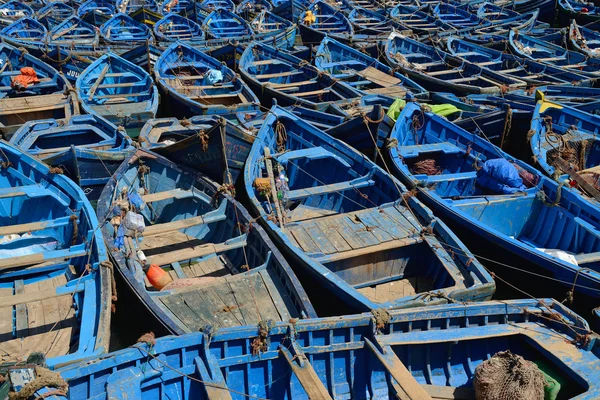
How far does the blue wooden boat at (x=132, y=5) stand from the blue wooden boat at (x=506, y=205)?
1765 cm

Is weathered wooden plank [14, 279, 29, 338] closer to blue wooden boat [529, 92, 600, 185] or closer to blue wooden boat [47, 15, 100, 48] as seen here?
blue wooden boat [529, 92, 600, 185]

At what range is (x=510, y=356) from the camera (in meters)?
6.45

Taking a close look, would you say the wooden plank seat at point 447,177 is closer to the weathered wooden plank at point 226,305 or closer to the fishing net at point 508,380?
the weathered wooden plank at point 226,305

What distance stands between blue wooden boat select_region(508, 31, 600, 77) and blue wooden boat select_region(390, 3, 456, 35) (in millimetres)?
2951

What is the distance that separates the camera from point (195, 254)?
28.9ft

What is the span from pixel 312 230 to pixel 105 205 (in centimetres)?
346

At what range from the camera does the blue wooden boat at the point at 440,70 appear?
15.8 metres

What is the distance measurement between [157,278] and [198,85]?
932cm

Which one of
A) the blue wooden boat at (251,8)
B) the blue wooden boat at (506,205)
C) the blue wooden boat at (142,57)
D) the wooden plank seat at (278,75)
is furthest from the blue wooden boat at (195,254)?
the blue wooden boat at (251,8)

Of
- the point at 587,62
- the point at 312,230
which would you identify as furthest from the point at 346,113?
the point at 587,62

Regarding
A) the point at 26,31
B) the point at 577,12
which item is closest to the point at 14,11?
the point at 26,31

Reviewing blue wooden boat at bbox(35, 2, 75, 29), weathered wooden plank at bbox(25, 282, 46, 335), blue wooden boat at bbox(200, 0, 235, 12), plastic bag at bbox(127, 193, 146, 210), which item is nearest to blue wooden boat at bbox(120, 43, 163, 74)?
plastic bag at bbox(127, 193, 146, 210)

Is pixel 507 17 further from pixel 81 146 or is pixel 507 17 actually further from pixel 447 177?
pixel 81 146

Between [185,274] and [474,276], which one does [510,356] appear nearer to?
[474,276]
